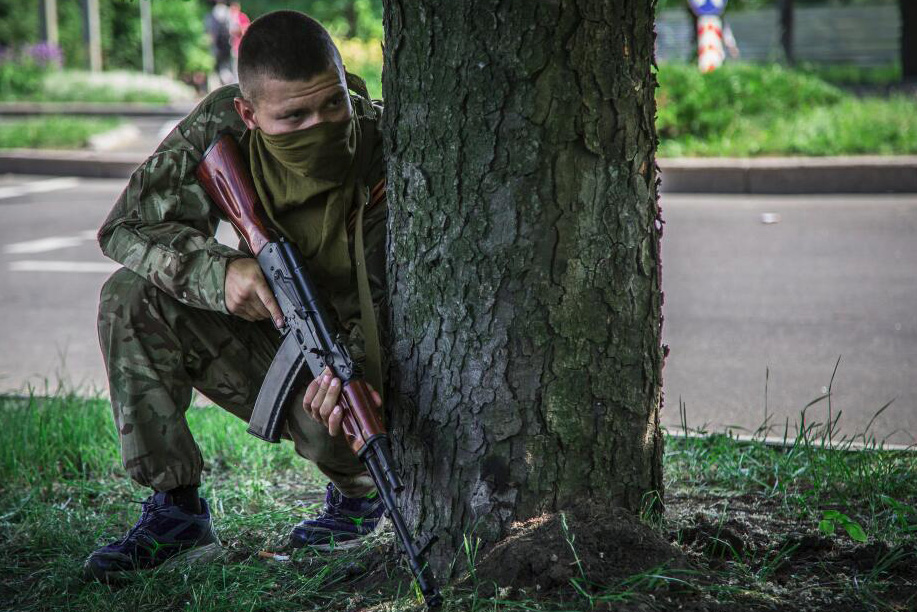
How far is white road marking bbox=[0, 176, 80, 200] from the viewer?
32.3 feet

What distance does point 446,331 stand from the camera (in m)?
2.14

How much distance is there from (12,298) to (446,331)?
4633mm

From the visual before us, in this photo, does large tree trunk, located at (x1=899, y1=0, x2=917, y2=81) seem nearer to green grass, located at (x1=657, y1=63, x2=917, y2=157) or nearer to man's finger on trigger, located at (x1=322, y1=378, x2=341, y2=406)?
green grass, located at (x1=657, y1=63, x2=917, y2=157)

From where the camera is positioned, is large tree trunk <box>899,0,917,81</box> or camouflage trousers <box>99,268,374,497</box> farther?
large tree trunk <box>899,0,917,81</box>

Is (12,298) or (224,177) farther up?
(224,177)

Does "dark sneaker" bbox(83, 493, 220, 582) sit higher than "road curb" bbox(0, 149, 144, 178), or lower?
lower

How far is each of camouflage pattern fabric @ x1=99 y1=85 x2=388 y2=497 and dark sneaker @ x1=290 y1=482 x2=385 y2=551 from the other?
0.14 ft

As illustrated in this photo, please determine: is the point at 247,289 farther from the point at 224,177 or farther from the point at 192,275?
the point at 224,177

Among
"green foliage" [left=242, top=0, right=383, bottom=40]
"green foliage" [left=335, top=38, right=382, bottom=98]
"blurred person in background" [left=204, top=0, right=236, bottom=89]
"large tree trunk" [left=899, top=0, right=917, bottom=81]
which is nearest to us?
"green foliage" [left=335, top=38, right=382, bottom=98]

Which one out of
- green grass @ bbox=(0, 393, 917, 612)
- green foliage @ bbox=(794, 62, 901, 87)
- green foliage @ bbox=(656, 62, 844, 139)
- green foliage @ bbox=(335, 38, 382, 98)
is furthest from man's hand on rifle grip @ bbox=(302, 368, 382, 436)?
green foliage @ bbox=(794, 62, 901, 87)

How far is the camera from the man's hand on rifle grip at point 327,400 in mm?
2100

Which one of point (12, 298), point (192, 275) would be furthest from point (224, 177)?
point (12, 298)

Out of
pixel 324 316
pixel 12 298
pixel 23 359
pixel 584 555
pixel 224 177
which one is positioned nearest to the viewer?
pixel 584 555

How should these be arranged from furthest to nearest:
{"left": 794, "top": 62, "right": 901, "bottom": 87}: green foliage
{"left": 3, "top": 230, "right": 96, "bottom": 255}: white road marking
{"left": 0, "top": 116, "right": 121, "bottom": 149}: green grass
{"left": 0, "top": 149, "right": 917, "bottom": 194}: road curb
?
{"left": 794, "top": 62, "right": 901, "bottom": 87}: green foliage
{"left": 0, "top": 116, "right": 121, "bottom": 149}: green grass
{"left": 0, "top": 149, "right": 917, "bottom": 194}: road curb
{"left": 3, "top": 230, "right": 96, "bottom": 255}: white road marking
